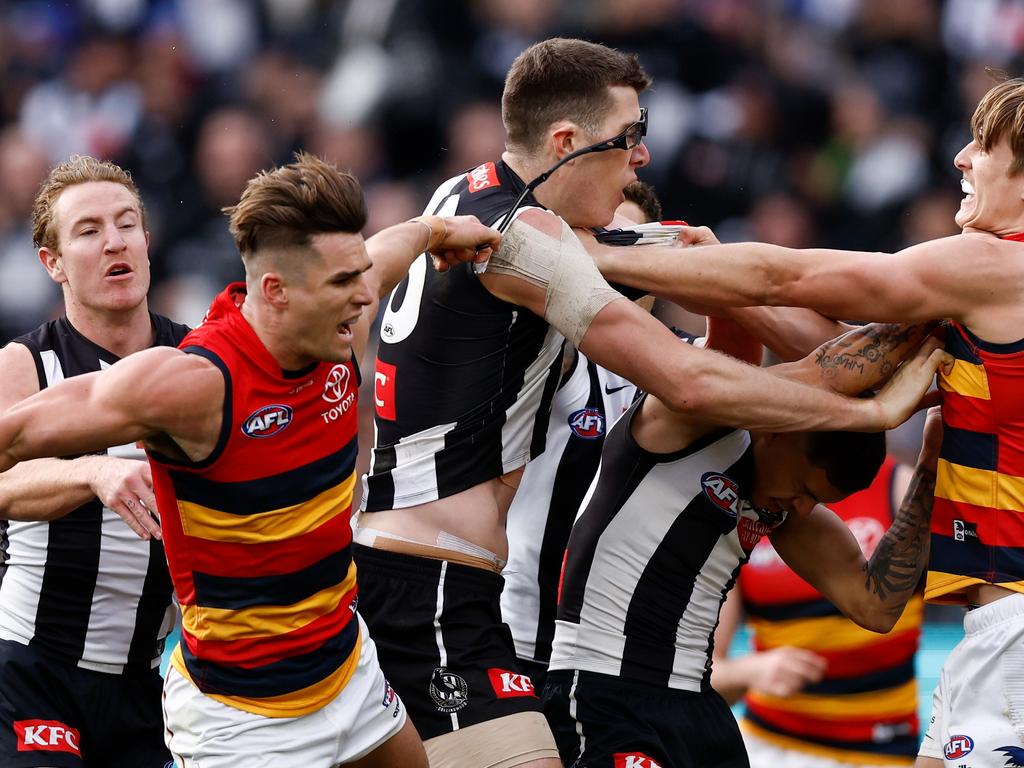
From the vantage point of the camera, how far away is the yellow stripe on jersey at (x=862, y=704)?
21.3ft

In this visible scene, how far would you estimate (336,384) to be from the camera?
4.07 m

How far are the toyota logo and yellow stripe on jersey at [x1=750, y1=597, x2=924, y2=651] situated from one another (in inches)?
126

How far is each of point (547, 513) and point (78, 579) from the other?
1749 mm

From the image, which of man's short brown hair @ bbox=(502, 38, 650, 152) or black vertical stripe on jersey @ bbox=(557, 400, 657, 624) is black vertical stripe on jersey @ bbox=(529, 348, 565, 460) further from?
man's short brown hair @ bbox=(502, 38, 650, 152)

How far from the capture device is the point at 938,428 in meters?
4.77

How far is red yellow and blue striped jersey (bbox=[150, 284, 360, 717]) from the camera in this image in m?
3.79

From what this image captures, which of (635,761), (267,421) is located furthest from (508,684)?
(267,421)

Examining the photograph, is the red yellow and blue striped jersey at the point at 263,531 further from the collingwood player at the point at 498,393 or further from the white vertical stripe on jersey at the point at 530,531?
the white vertical stripe on jersey at the point at 530,531

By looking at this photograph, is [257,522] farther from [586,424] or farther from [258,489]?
[586,424]

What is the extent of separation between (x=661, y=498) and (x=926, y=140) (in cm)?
694

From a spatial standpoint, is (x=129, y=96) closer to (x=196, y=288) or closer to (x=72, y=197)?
(x=196, y=288)

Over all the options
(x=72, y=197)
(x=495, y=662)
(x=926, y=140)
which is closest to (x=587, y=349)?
(x=495, y=662)

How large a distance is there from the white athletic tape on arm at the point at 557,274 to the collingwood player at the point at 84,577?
1.46 metres

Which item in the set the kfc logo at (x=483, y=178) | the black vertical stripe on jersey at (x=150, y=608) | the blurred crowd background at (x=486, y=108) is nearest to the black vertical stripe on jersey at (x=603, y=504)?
the kfc logo at (x=483, y=178)
